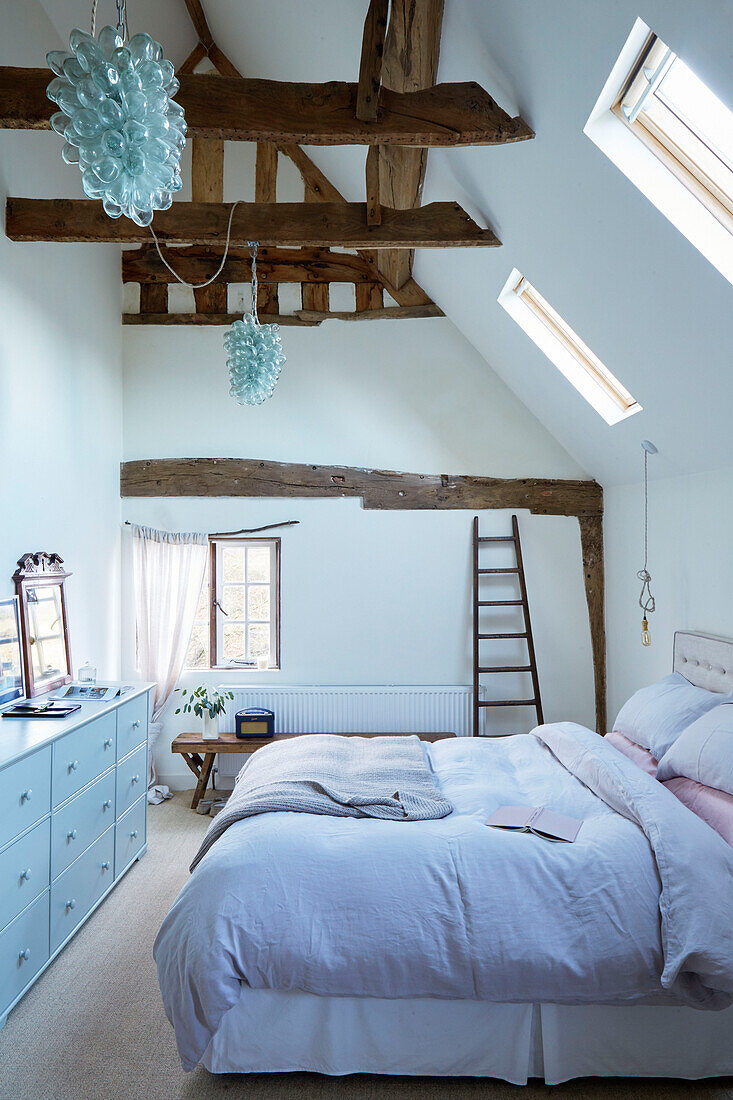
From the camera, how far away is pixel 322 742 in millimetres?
3689

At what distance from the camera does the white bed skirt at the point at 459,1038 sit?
2.32 meters

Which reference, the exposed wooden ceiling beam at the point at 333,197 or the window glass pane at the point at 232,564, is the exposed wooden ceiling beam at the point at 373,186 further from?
the window glass pane at the point at 232,564

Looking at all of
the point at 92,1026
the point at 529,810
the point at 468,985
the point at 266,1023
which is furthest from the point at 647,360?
the point at 92,1026

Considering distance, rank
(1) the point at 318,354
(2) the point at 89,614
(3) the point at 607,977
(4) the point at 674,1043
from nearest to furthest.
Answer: (3) the point at 607,977 < (4) the point at 674,1043 < (2) the point at 89,614 < (1) the point at 318,354

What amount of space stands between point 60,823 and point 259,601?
242cm

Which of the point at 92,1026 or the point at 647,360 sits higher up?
the point at 647,360

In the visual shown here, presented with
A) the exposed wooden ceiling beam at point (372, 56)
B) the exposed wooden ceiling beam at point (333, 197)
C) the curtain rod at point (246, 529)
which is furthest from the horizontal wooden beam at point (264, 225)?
the curtain rod at point (246, 529)

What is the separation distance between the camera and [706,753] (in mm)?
2865

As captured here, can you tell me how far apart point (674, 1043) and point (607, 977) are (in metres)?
0.40

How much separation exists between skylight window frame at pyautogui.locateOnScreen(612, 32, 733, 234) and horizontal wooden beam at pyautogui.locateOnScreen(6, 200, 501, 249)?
118 centimetres

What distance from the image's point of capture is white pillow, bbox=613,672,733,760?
3.29 m

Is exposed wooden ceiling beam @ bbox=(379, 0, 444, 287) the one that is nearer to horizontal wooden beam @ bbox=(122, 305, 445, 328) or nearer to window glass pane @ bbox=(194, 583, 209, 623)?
horizontal wooden beam @ bbox=(122, 305, 445, 328)

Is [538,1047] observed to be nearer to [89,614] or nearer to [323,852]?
[323,852]

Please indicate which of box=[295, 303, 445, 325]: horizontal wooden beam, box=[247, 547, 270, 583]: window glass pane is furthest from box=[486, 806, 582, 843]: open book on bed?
box=[295, 303, 445, 325]: horizontal wooden beam
